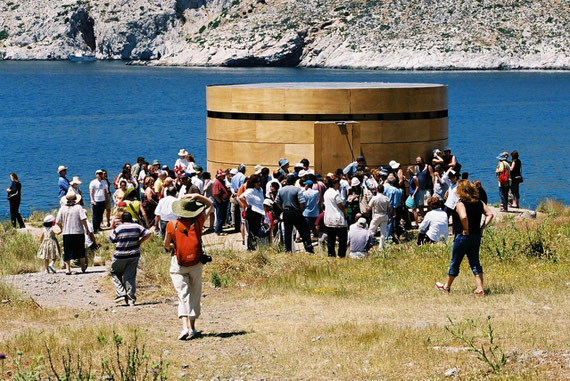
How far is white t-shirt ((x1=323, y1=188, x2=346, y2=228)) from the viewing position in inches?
637

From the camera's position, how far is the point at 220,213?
789 inches

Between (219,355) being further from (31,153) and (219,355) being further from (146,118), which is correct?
(146,118)

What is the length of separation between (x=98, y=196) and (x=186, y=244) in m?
10.8

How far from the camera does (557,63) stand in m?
168

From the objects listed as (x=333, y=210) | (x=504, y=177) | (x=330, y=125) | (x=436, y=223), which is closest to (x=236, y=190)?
(x=330, y=125)

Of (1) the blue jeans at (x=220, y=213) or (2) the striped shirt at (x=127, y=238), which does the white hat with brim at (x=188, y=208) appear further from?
(1) the blue jeans at (x=220, y=213)

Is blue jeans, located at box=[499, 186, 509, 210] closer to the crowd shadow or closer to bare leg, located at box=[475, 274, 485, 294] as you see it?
bare leg, located at box=[475, 274, 485, 294]

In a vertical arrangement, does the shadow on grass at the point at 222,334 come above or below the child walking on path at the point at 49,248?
below

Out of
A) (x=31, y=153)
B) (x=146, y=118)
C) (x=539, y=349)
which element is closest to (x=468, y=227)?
(x=539, y=349)

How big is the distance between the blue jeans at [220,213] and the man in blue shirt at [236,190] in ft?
0.80

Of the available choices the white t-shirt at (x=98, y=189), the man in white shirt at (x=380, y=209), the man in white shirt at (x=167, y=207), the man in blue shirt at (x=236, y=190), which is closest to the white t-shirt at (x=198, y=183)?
the man in blue shirt at (x=236, y=190)

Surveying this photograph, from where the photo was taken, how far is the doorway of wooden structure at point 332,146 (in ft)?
72.9

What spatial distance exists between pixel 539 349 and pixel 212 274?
584 cm

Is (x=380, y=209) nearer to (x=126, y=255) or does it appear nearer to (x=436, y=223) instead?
(x=436, y=223)
